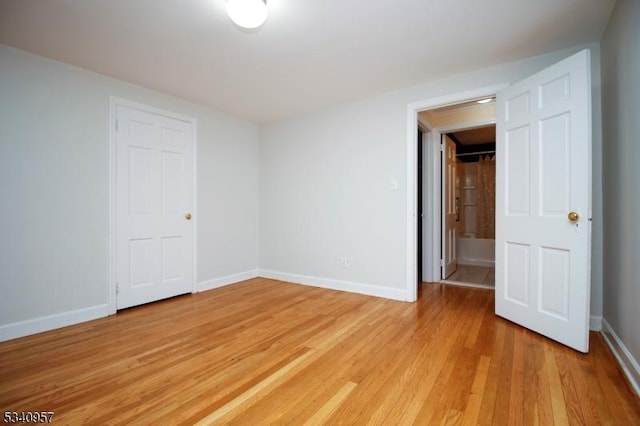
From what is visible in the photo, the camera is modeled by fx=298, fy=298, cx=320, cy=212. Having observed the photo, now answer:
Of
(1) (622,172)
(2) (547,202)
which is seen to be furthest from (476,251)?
(1) (622,172)

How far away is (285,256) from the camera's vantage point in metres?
4.43

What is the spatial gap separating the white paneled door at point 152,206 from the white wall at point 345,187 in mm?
1251

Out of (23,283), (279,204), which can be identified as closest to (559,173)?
(279,204)

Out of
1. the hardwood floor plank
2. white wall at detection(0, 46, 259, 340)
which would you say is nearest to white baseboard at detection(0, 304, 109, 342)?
white wall at detection(0, 46, 259, 340)

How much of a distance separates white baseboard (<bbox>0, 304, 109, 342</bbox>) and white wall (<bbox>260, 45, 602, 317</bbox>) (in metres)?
2.20

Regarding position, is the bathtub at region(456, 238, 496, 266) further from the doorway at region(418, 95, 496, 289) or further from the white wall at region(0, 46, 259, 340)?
the white wall at region(0, 46, 259, 340)

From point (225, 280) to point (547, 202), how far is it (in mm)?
3754

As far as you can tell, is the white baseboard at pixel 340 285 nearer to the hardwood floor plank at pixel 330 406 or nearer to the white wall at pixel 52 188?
the hardwood floor plank at pixel 330 406

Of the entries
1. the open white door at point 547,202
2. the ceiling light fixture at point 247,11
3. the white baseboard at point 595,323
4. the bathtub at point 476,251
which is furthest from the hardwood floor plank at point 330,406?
the bathtub at point 476,251

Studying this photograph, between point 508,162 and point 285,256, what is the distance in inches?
119

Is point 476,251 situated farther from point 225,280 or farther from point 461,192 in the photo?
point 225,280

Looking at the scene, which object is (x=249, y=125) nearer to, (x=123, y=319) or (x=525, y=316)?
(x=123, y=319)

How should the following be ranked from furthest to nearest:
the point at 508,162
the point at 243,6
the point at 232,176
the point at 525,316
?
the point at 232,176 < the point at 508,162 < the point at 525,316 < the point at 243,6

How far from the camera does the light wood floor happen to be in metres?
1.48
